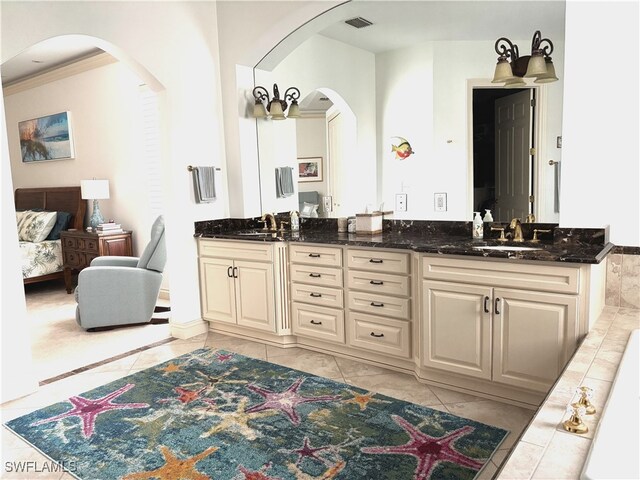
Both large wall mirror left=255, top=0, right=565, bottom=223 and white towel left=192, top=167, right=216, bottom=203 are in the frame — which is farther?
white towel left=192, top=167, right=216, bottom=203

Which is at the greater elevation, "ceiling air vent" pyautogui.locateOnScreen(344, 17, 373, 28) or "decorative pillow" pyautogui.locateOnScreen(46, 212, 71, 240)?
"ceiling air vent" pyautogui.locateOnScreen(344, 17, 373, 28)

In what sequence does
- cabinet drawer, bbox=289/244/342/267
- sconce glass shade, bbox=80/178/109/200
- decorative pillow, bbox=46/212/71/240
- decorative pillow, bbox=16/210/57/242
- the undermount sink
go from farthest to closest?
decorative pillow, bbox=46/212/71/240 < decorative pillow, bbox=16/210/57/242 < sconce glass shade, bbox=80/178/109/200 < cabinet drawer, bbox=289/244/342/267 < the undermount sink

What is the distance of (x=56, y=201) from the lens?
6586 millimetres

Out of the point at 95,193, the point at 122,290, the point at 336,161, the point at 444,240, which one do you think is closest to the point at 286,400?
the point at 444,240

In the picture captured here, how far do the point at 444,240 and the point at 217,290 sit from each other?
1961mm

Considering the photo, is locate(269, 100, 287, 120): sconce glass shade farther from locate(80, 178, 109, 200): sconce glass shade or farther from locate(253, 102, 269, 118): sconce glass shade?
locate(80, 178, 109, 200): sconce glass shade

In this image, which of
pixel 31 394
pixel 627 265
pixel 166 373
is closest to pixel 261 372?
pixel 166 373

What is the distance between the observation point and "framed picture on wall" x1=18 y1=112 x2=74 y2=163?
6320 mm

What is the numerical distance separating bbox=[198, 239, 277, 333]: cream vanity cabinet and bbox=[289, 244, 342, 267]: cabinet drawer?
182mm

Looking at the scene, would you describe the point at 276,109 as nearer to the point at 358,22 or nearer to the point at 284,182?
the point at 284,182

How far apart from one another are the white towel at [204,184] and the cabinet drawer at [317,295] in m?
1.08

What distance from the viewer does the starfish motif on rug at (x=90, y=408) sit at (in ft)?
8.65

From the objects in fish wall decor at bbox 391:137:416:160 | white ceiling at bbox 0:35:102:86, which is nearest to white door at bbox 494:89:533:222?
fish wall decor at bbox 391:137:416:160

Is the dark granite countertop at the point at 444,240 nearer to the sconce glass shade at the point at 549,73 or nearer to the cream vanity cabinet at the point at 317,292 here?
the cream vanity cabinet at the point at 317,292
